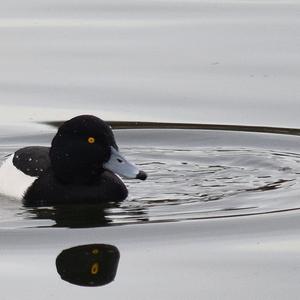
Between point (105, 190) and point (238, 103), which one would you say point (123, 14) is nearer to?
point (238, 103)

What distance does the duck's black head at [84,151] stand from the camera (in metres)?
9.98

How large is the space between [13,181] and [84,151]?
0.65 meters

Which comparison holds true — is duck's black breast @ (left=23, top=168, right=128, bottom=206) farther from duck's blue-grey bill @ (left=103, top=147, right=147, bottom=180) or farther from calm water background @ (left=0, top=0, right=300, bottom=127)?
calm water background @ (left=0, top=0, right=300, bottom=127)

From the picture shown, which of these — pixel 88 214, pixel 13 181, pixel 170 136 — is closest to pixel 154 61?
pixel 170 136

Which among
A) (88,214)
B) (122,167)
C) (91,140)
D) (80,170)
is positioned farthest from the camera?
(80,170)

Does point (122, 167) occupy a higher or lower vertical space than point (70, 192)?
higher

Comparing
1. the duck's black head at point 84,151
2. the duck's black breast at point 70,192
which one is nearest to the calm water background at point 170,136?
the duck's black breast at point 70,192

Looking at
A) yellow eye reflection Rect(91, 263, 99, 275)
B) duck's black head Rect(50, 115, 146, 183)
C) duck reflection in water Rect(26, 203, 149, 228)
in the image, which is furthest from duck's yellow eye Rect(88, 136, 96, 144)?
yellow eye reflection Rect(91, 263, 99, 275)

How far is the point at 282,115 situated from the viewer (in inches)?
487

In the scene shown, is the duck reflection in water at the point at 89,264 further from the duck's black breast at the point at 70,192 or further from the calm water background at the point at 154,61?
the calm water background at the point at 154,61

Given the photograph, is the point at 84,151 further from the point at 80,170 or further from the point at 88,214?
the point at 88,214

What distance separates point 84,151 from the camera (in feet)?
33.1

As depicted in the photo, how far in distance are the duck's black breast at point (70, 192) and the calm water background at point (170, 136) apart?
0.45 feet

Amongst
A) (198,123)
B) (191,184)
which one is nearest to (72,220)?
(191,184)
